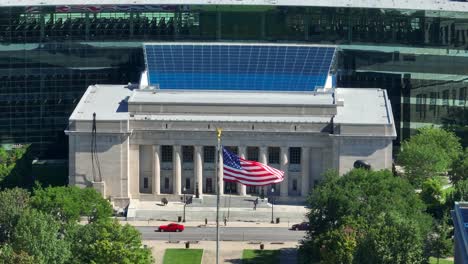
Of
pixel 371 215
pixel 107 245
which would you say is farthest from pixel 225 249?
pixel 107 245

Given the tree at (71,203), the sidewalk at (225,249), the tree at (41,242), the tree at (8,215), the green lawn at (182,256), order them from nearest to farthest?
the tree at (41,242) < the tree at (8,215) < the tree at (71,203) < the green lawn at (182,256) < the sidewalk at (225,249)

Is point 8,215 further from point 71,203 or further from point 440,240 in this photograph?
point 440,240

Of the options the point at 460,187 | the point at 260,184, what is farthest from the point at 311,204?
the point at 460,187

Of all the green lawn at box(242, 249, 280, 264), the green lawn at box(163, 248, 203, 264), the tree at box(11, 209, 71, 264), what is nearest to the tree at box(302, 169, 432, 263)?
the green lawn at box(242, 249, 280, 264)

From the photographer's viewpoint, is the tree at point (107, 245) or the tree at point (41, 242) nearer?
the tree at point (41, 242)

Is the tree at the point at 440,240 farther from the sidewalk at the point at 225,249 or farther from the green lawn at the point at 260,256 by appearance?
the green lawn at the point at 260,256

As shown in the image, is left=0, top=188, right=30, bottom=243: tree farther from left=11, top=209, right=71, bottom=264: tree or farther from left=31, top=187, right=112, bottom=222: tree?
left=11, top=209, right=71, bottom=264: tree

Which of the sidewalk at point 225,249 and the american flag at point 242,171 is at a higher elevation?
the american flag at point 242,171

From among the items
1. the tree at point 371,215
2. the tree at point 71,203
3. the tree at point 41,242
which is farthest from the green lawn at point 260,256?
the tree at point 41,242
